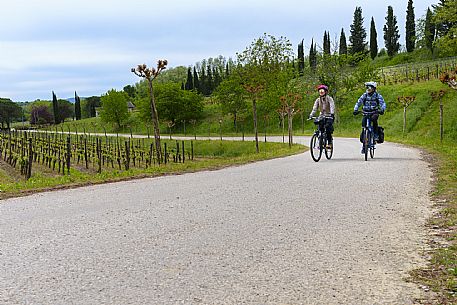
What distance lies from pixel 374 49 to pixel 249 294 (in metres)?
98.0

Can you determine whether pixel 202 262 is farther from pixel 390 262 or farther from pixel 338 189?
pixel 338 189

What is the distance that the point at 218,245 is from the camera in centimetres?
491

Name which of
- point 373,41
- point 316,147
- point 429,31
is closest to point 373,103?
point 316,147

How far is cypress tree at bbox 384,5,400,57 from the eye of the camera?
303ft

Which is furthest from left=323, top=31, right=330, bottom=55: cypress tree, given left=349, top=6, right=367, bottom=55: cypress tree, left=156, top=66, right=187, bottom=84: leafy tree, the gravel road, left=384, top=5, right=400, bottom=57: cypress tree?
left=156, top=66, right=187, bottom=84: leafy tree

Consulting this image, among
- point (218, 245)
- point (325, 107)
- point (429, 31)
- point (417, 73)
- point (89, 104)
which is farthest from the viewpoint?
point (89, 104)

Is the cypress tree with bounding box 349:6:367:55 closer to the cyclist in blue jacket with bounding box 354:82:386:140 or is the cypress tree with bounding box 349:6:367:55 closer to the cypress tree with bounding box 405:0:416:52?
the cypress tree with bounding box 405:0:416:52

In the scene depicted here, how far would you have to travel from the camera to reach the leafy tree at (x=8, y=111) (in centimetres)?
12525

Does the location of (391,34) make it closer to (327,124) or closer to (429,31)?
(429,31)

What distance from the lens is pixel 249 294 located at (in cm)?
358

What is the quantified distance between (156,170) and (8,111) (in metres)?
128

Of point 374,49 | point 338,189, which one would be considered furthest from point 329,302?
point 374,49

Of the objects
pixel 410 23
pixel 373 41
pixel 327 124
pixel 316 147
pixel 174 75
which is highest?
pixel 410 23

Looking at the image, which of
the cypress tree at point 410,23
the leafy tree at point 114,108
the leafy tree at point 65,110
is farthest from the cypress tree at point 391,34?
the leafy tree at point 65,110
